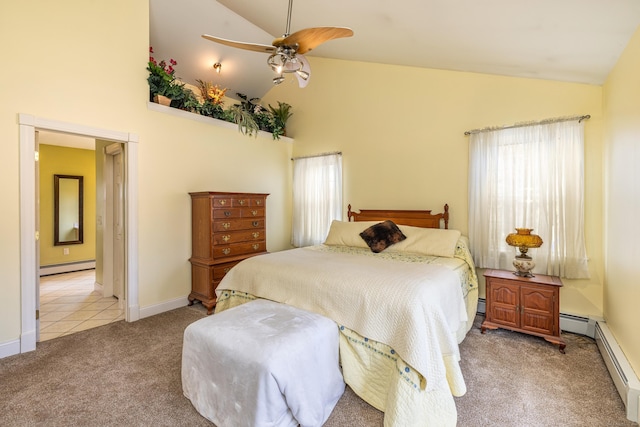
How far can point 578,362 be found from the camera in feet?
8.11

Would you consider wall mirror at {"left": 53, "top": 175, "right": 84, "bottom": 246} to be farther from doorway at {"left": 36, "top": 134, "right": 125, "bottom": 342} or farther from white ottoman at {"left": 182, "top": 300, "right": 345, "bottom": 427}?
white ottoman at {"left": 182, "top": 300, "right": 345, "bottom": 427}

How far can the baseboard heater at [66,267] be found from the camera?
224 inches

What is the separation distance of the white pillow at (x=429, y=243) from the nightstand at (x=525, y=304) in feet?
1.52

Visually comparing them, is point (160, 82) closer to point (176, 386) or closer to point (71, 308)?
point (71, 308)

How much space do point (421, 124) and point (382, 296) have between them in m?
2.83

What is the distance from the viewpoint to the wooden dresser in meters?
3.75

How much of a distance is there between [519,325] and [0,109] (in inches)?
201

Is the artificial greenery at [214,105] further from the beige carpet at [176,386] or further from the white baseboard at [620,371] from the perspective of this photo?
the white baseboard at [620,371]

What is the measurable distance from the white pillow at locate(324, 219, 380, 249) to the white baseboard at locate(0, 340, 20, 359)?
10.6ft

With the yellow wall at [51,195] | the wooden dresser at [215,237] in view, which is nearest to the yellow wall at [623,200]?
the wooden dresser at [215,237]

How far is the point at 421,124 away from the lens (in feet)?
13.1

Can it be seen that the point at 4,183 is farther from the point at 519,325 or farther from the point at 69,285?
the point at 519,325

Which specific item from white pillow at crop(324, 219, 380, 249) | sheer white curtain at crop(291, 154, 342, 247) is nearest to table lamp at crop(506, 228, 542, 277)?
white pillow at crop(324, 219, 380, 249)

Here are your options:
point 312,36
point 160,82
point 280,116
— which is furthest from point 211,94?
point 312,36
